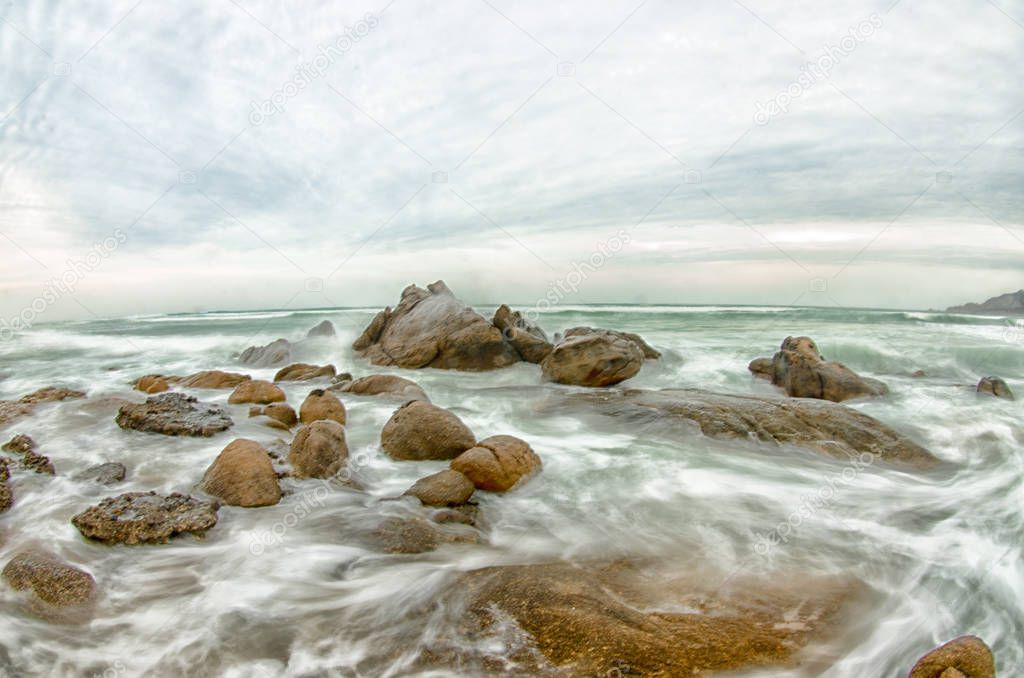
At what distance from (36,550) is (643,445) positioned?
623 cm

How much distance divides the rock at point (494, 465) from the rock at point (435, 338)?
7097mm

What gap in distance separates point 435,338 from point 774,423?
8.60 metres

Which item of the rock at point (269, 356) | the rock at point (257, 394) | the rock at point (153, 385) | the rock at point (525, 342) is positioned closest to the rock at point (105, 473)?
the rock at point (257, 394)

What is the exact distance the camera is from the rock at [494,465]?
5211mm

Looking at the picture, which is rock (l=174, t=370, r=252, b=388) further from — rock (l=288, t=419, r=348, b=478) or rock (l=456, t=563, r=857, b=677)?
rock (l=456, t=563, r=857, b=677)

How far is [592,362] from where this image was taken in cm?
1052

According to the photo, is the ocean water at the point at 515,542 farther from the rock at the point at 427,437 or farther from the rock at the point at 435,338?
the rock at the point at 435,338

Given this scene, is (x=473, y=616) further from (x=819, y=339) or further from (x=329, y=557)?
(x=819, y=339)

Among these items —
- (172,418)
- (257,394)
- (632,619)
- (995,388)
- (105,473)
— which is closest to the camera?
(632,619)

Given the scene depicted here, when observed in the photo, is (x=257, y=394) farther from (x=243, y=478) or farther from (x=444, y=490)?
(x=444, y=490)

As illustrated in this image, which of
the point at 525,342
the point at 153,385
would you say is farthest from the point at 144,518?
the point at 525,342

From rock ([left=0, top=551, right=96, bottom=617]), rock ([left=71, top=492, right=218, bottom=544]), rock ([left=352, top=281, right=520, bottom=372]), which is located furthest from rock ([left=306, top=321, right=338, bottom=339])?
rock ([left=0, top=551, right=96, bottom=617])

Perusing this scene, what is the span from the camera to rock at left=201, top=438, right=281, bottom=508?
4805 millimetres

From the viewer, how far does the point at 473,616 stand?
314 cm
